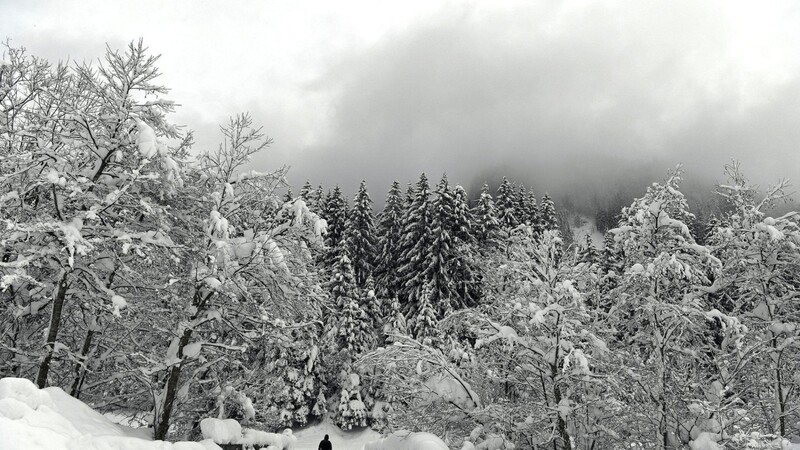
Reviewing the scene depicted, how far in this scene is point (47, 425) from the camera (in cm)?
652

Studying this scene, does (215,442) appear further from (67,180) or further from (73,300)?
(67,180)

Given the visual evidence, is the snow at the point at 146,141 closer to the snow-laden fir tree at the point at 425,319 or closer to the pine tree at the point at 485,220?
the snow-laden fir tree at the point at 425,319

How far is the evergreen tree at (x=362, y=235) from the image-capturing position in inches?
1462

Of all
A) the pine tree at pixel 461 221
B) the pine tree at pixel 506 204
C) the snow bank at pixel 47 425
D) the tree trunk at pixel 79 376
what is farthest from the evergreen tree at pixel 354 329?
the snow bank at pixel 47 425

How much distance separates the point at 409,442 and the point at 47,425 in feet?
22.3

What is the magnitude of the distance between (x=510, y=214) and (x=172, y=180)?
30749 mm

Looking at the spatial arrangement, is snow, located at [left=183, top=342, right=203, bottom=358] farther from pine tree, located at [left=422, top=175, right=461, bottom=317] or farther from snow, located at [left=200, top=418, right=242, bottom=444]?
pine tree, located at [left=422, top=175, right=461, bottom=317]

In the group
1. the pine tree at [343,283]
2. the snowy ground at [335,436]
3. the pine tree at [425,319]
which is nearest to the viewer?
the pine tree at [425,319]

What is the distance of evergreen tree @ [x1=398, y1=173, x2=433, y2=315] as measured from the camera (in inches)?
1278

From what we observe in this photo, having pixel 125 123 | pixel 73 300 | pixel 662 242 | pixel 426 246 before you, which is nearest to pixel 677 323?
pixel 662 242

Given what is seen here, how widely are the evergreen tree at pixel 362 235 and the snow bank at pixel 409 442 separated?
24309 mm

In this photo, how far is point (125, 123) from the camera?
32.9ft

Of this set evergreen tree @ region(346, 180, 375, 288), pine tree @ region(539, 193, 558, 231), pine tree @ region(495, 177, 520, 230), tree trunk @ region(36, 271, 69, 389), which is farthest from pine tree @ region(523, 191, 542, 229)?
tree trunk @ region(36, 271, 69, 389)

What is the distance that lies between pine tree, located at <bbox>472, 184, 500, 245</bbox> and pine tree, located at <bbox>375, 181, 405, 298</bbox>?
5.80 meters
